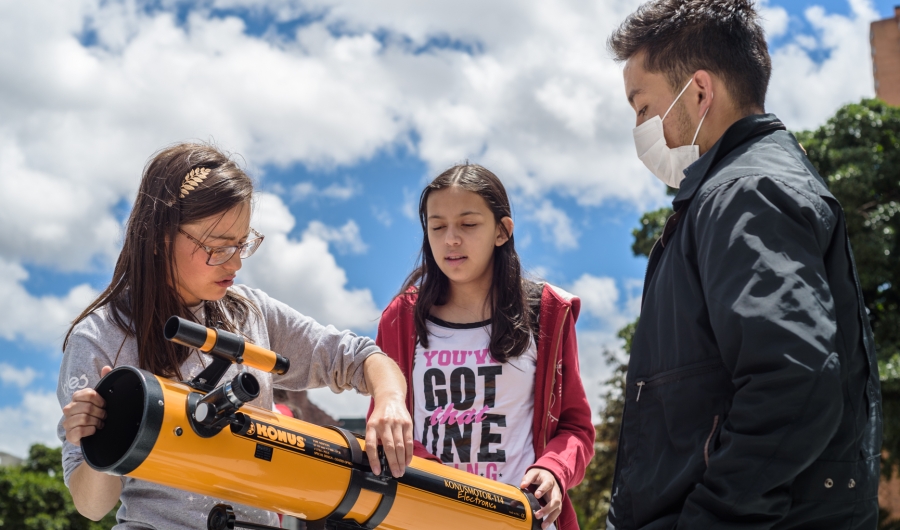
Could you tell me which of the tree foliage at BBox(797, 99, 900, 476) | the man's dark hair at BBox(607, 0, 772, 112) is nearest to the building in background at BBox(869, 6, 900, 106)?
the tree foliage at BBox(797, 99, 900, 476)

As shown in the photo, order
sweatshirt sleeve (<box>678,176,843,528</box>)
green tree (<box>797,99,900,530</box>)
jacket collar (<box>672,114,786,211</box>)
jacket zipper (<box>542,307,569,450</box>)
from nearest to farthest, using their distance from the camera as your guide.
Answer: sweatshirt sleeve (<box>678,176,843,528</box>) → jacket collar (<box>672,114,786,211</box>) → jacket zipper (<box>542,307,569,450</box>) → green tree (<box>797,99,900,530</box>)

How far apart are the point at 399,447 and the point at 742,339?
1340 mm

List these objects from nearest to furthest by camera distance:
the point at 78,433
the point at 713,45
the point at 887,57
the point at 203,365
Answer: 1. the point at 78,433
2. the point at 713,45
3. the point at 203,365
4. the point at 887,57

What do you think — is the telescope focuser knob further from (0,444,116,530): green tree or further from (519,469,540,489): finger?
(0,444,116,530): green tree

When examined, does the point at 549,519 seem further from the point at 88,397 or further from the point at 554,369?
the point at 88,397

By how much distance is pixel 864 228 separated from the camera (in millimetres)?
15641

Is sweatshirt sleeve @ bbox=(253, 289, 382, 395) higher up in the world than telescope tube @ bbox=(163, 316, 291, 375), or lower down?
higher up

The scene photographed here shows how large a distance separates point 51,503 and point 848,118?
24.0 m

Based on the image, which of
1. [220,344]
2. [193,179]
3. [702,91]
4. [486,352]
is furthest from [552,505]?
[193,179]

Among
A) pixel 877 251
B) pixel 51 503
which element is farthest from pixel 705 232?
pixel 51 503

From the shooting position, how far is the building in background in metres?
24.9

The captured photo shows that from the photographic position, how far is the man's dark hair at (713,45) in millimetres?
2982

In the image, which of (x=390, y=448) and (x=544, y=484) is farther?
(x=544, y=484)

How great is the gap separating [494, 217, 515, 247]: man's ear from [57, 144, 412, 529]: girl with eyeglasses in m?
1.32
